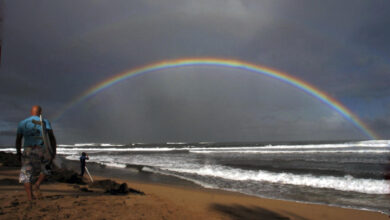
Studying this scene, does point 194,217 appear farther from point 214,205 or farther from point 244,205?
point 244,205

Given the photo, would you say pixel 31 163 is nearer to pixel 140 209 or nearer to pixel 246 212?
pixel 140 209

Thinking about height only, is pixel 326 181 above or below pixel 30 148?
below

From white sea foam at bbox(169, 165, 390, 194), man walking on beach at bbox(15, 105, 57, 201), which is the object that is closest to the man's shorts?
man walking on beach at bbox(15, 105, 57, 201)

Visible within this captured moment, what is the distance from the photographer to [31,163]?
17.4 feet

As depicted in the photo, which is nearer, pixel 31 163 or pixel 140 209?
pixel 31 163

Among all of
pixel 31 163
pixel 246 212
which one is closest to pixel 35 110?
pixel 31 163

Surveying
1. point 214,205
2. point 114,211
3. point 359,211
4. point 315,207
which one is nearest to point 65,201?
point 114,211

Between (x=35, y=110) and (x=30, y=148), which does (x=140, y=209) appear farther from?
(x=35, y=110)

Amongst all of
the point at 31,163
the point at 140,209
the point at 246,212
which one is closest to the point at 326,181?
the point at 246,212

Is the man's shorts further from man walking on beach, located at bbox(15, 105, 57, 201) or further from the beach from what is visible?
the beach

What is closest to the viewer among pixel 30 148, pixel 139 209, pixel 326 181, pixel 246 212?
pixel 30 148

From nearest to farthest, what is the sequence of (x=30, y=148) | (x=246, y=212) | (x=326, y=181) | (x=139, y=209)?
1. (x=30, y=148)
2. (x=139, y=209)
3. (x=246, y=212)
4. (x=326, y=181)

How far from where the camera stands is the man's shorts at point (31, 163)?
5.27 metres

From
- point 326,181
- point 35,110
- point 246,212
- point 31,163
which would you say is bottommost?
point 326,181
